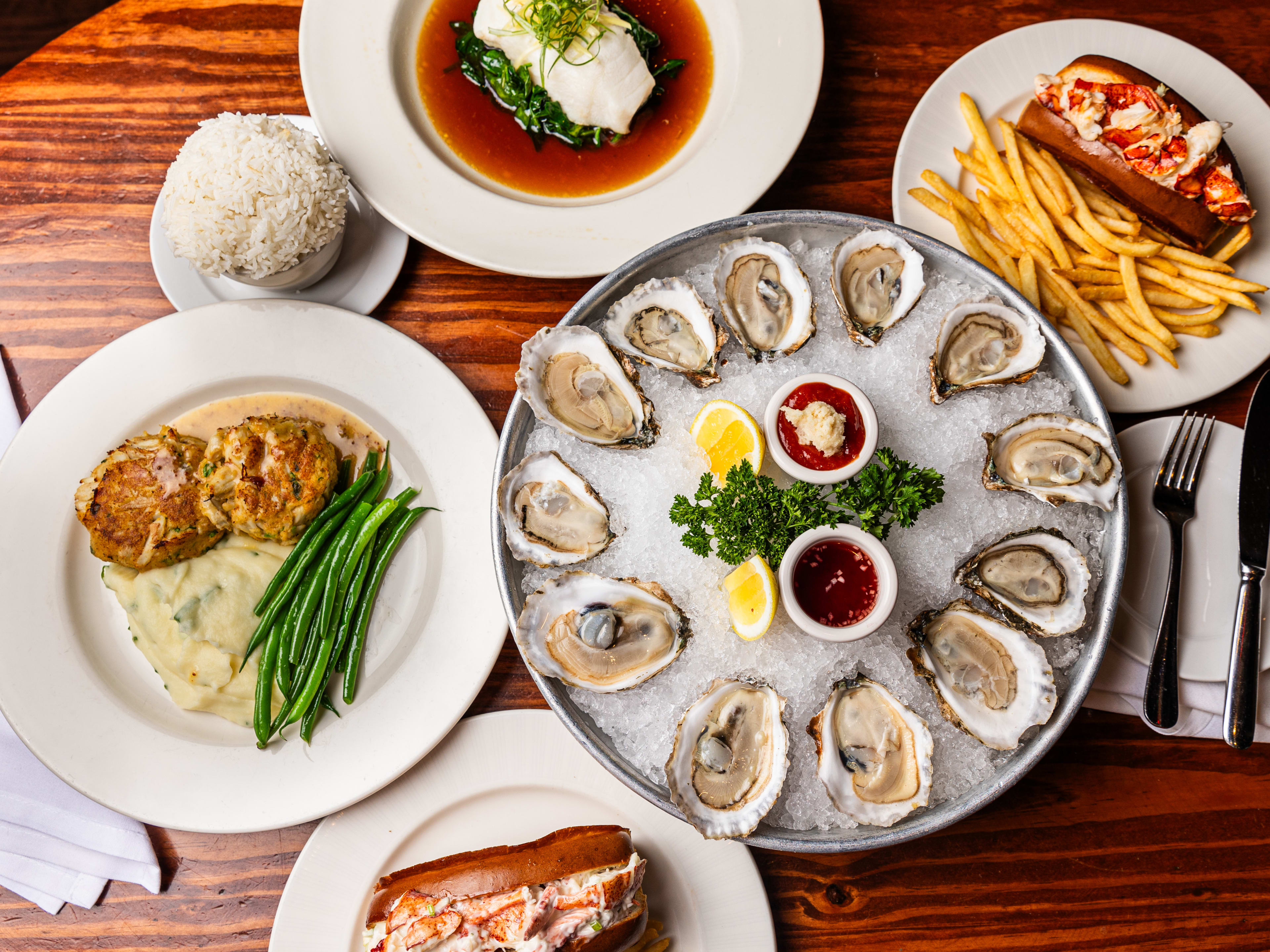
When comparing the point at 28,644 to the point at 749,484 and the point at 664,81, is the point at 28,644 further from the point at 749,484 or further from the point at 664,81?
the point at 664,81

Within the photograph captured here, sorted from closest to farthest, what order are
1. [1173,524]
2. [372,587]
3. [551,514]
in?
1. [551,514]
2. [1173,524]
3. [372,587]

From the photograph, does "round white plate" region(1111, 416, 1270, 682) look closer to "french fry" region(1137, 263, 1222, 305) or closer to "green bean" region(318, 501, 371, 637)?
"french fry" region(1137, 263, 1222, 305)

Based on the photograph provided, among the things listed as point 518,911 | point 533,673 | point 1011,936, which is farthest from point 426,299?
point 1011,936

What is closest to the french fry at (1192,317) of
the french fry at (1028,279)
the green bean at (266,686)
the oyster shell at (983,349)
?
the french fry at (1028,279)

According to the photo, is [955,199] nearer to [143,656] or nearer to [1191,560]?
[1191,560]

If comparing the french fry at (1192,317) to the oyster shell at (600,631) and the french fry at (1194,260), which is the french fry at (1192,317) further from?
the oyster shell at (600,631)

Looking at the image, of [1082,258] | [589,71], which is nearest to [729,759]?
[1082,258]

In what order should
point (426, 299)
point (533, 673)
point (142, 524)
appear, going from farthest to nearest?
point (426, 299) < point (142, 524) < point (533, 673)
